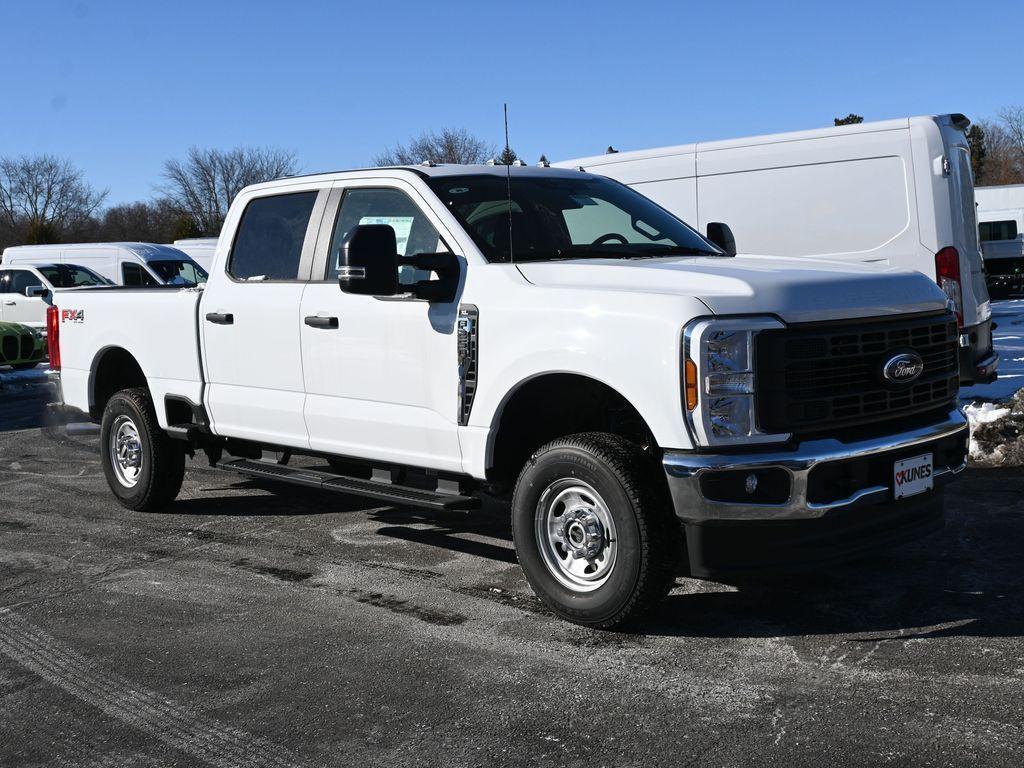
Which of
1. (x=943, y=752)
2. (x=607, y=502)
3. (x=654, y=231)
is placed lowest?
(x=943, y=752)

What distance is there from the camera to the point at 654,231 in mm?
6168

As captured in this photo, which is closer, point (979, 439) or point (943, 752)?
point (943, 752)

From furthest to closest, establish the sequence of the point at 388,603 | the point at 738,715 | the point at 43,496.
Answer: the point at 43,496 < the point at 388,603 < the point at 738,715

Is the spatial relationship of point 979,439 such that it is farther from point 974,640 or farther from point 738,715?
point 738,715

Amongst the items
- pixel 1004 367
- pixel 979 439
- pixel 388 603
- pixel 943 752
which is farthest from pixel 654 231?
pixel 1004 367

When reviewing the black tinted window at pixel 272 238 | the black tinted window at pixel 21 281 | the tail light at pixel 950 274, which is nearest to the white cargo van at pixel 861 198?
the tail light at pixel 950 274

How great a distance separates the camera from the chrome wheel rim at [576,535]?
484 centimetres

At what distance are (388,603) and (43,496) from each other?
13.5ft

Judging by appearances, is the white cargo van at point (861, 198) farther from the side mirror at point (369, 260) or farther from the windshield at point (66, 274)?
the windshield at point (66, 274)

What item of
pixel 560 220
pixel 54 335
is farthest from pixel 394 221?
pixel 54 335

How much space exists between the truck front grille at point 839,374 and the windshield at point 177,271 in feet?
77.0

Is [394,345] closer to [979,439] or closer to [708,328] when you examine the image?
[708,328]

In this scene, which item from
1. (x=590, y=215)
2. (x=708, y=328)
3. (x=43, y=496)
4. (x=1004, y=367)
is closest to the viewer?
(x=708, y=328)

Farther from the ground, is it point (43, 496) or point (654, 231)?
point (654, 231)
